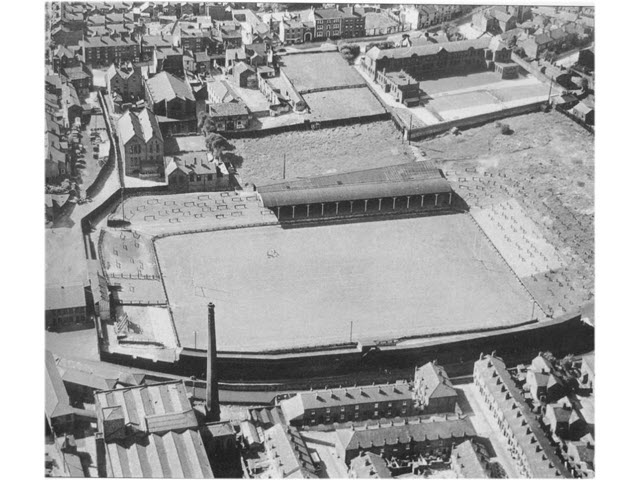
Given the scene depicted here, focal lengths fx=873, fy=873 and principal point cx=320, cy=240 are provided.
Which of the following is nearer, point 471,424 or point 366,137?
point 471,424

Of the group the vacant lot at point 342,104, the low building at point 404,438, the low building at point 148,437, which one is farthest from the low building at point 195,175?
the low building at point 404,438

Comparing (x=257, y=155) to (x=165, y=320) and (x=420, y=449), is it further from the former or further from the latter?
(x=420, y=449)

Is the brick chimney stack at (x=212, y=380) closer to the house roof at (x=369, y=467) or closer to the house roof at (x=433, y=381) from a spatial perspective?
the house roof at (x=369, y=467)

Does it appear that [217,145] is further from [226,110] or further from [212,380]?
[212,380]

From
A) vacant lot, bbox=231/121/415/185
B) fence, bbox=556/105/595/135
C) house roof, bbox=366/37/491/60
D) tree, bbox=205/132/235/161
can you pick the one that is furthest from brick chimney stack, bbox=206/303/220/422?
house roof, bbox=366/37/491/60

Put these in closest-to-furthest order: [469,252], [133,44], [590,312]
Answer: [590,312] → [469,252] → [133,44]

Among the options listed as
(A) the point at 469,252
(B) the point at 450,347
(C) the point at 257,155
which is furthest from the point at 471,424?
(C) the point at 257,155
